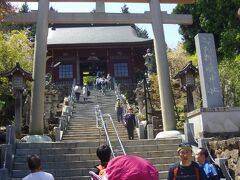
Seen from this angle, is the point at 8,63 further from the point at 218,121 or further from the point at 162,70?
the point at 218,121

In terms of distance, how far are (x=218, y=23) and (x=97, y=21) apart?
46.3 ft

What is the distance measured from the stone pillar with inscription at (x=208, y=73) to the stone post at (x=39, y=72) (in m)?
5.49

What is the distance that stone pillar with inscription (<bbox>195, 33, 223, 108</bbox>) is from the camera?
1091cm

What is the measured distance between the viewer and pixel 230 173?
837 centimetres

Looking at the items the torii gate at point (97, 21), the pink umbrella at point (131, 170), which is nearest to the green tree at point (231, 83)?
the torii gate at point (97, 21)

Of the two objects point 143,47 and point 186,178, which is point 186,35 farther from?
point 186,178

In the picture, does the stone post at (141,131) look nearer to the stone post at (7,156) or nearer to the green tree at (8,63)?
the stone post at (7,156)

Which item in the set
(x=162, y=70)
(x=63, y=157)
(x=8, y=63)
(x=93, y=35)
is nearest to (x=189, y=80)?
(x=162, y=70)

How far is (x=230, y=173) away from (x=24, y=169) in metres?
4.88

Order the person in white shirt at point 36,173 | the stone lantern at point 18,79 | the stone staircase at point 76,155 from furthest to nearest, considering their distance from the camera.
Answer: the stone lantern at point 18,79 < the stone staircase at point 76,155 < the person in white shirt at point 36,173

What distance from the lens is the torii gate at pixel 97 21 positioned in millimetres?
13336

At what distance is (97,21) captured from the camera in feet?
48.5

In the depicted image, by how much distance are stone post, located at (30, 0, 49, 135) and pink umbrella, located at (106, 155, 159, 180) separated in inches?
423

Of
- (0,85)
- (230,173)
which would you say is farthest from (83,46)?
(230,173)
